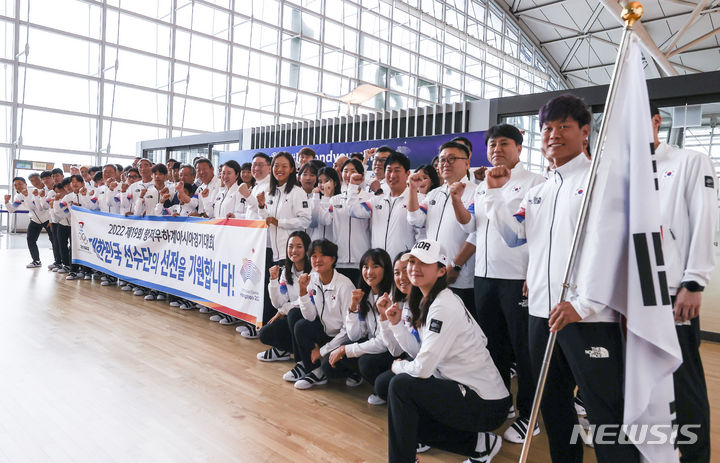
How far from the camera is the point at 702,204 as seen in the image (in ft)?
4.96

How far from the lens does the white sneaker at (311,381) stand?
8.84ft

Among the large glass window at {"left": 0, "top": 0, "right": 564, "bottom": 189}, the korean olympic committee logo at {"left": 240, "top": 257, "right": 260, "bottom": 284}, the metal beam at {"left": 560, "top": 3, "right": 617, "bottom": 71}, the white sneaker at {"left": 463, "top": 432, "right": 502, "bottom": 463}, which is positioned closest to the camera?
the white sneaker at {"left": 463, "top": 432, "right": 502, "bottom": 463}

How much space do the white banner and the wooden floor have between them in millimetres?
344

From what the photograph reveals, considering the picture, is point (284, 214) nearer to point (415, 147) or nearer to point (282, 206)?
point (282, 206)

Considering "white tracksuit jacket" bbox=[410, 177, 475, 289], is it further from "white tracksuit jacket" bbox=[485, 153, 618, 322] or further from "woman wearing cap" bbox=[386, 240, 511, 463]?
"white tracksuit jacket" bbox=[485, 153, 618, 322]

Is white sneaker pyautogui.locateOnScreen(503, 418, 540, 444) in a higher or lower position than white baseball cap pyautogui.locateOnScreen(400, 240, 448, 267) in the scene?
lower

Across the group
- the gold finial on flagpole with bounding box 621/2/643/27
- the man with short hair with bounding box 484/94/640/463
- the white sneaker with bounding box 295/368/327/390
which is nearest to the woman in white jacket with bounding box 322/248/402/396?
the white sneaker with bounding box 295/368/327/390

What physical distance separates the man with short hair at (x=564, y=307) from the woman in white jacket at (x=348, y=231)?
1582 millimetres

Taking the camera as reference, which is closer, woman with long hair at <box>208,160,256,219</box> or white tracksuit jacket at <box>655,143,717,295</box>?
white tracksuit jacket at <box>655,143,717,295</box>

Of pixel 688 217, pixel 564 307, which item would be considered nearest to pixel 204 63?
pixel 688 217

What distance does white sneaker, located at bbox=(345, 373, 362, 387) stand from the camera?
2.80 meters

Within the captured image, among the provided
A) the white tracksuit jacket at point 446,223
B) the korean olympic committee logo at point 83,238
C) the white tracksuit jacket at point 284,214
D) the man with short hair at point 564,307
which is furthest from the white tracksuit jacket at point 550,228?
the korean olympic committee logo at point 83,238

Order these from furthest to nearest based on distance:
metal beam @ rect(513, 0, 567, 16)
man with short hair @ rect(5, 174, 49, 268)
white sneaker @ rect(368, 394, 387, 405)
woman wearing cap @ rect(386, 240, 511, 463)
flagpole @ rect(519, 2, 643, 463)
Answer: metal beam @ rect(513, 0, 567, 16) → man with short hair @ rect(5, 174, 49, 268) → white sneaker @ rect(368, 394, 387, 405) → woman wearing cap @ rect(386, 240, 511, 463) → flagpole @ rect(519, 2, 643, 463)

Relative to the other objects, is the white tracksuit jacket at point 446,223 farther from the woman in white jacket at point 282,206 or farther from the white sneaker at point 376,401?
the woman in white jacket at point 282,206
